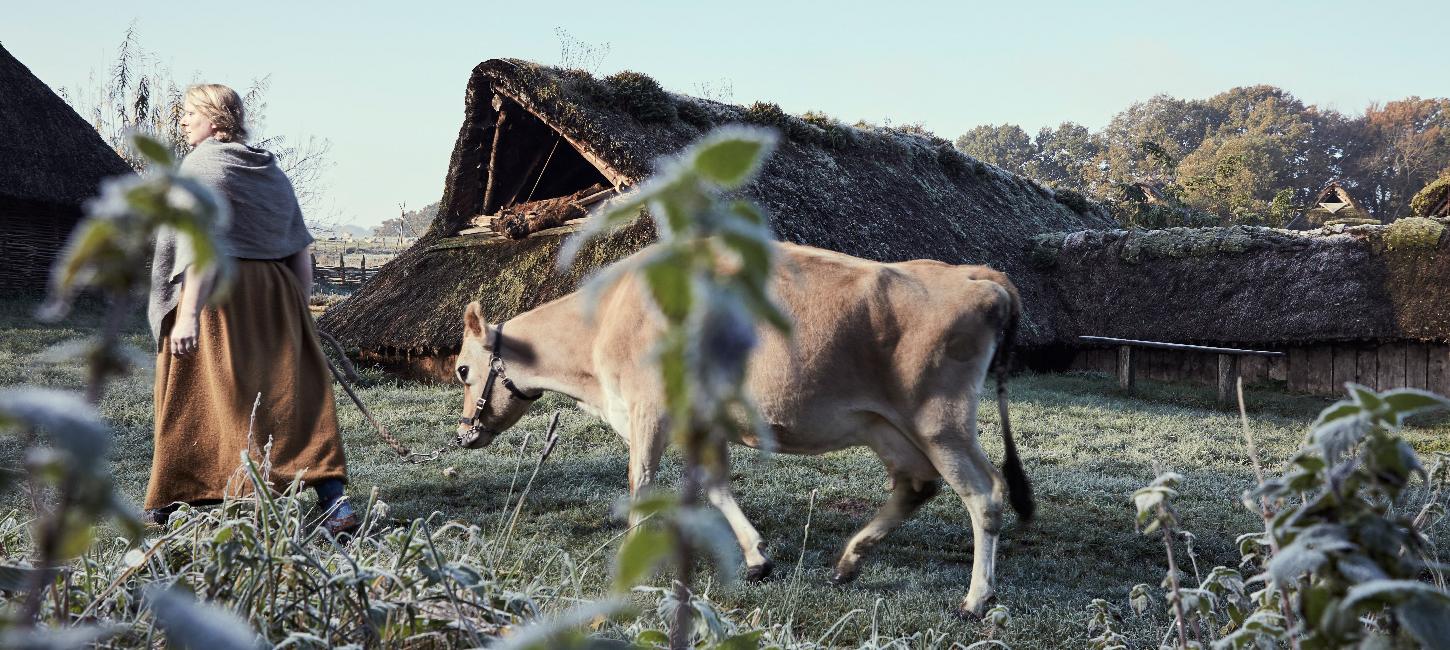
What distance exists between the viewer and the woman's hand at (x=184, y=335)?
4629 mm

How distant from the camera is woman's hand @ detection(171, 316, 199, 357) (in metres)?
4.63

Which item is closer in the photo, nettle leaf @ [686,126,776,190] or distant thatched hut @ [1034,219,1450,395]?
nettle leaf @ [686,126,776,190]

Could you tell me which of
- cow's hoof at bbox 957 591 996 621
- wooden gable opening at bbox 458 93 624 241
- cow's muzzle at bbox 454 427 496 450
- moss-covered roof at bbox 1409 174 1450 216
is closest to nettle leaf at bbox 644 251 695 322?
cow's hoof at bbox 957 591 996 621

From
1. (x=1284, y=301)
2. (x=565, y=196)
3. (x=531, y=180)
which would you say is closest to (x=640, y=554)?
(x=565, y=196)

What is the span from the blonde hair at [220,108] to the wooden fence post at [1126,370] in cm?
1120

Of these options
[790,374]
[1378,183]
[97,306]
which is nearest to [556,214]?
[790,374]

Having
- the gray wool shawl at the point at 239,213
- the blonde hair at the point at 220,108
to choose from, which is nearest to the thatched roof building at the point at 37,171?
the blonde hair at the point at 220,108

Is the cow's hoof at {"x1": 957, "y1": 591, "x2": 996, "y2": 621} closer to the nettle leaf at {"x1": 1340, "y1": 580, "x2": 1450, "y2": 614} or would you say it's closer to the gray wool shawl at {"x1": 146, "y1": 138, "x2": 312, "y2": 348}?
the nettle leaf at {"x1": 1340, "y1": 580, "x2": 1450, "y2": 614}

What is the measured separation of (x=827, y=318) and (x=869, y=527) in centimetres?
93

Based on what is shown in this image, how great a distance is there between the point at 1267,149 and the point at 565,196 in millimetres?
63049

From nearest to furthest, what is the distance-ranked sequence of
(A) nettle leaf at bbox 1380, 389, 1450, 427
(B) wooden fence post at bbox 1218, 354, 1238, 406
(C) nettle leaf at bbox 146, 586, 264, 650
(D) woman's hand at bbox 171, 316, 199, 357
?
(C) nettle leaf at bbox 146, 586, 264, 650
(A) nettle leaf at bbox 1380, 389, 1450, 427
(D) woman's hand at bbox 171, 316, 199, 357
(B) wooden fence post at bbox 1218, 354, 1238, 406

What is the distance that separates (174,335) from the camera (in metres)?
4.66

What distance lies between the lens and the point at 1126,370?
13.6 metres

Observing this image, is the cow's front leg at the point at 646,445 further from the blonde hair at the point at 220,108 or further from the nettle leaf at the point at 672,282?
the nettle leaf at the point at 672,282
